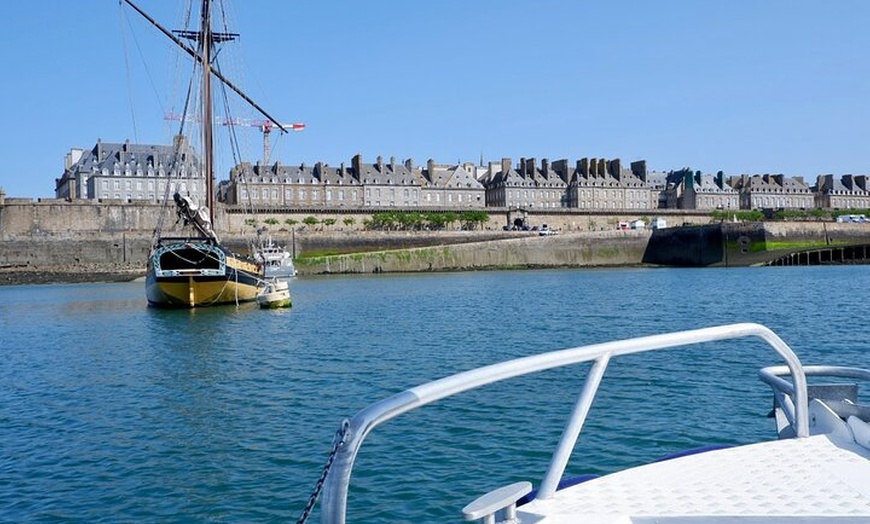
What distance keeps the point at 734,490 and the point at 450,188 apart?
119314 millimetres

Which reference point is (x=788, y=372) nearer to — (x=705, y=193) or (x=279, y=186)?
(x=279, y=186)

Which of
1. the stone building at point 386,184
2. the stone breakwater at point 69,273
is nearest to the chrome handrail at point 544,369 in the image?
the stone breakwater at point 69,273

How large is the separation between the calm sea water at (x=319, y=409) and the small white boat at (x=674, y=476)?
3900mm

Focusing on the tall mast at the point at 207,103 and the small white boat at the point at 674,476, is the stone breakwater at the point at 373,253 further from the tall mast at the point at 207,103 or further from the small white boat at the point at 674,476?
the small white boat at the point at 674,476

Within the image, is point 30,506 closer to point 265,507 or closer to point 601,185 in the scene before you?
point 265,507

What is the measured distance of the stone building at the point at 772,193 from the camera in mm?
136750

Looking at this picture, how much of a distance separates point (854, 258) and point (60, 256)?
3278 inches

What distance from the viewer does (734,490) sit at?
14.1ft

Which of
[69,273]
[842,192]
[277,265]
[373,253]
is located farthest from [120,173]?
[842,192]

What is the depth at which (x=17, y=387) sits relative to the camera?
53.2 ft

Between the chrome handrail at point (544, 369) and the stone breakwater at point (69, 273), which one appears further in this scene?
the stone breakwater at point (69, 273)

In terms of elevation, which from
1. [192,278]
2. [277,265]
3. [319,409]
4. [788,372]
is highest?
[788,372]

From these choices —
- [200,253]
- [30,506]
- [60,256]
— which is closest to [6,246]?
[60,256]

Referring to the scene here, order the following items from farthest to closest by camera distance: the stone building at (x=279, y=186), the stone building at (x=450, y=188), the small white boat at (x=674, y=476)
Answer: the stone building at (x=450, y=188), the stone building at (x=279, y=186), the small white boat at (x=674, y=476)
